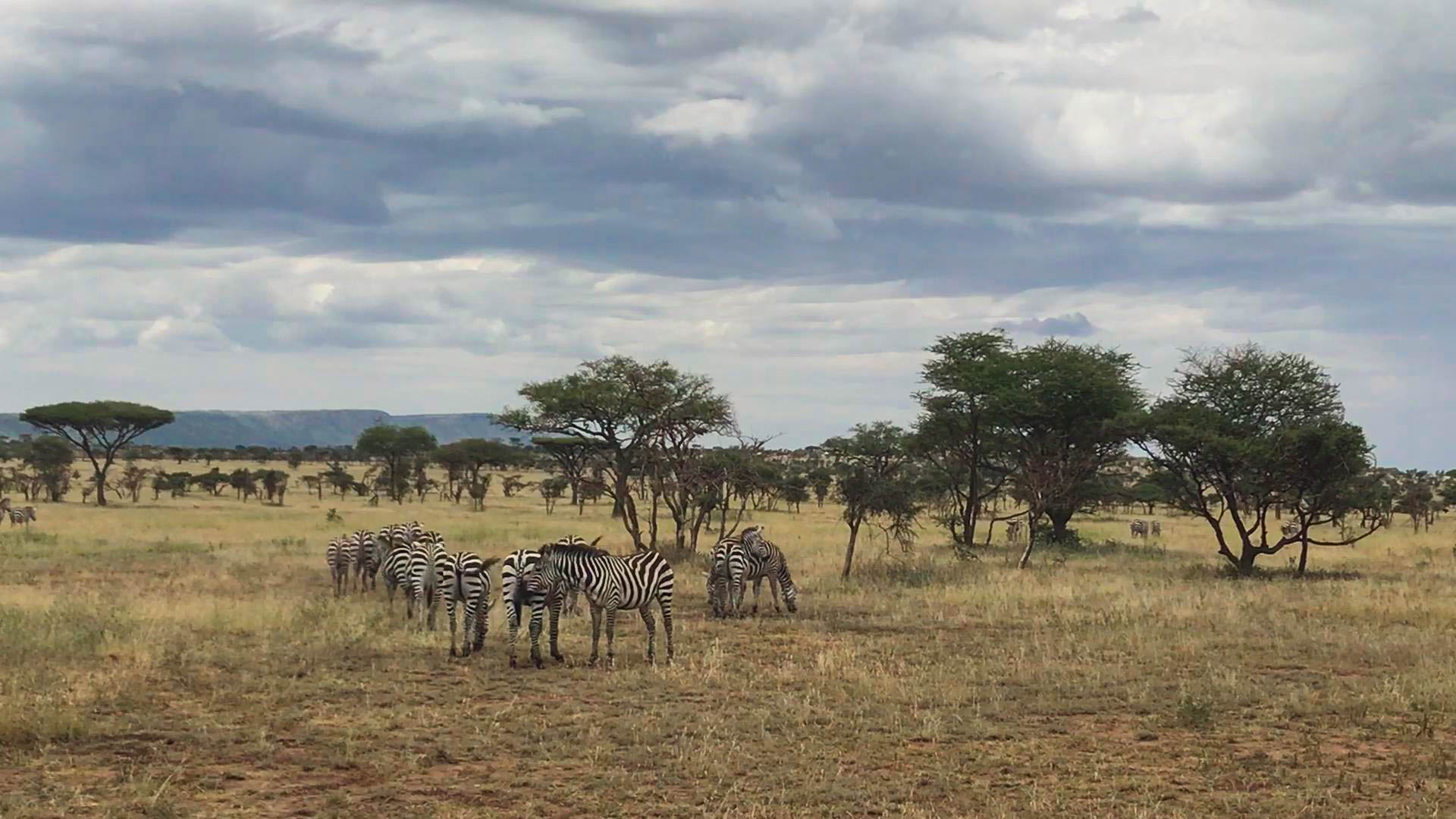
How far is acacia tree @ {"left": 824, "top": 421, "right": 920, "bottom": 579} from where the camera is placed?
92.4 feet

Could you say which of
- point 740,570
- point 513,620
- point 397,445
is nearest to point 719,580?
point 740,570

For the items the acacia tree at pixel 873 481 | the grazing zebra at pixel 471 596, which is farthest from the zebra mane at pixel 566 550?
the acacia tree at pixel 873 481

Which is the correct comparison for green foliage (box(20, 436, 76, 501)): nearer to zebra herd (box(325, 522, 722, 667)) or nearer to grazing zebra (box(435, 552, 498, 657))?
zebra herd (box(325, 522, 722, 667))

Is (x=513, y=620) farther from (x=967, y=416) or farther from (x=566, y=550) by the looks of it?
(x=967, y=416)

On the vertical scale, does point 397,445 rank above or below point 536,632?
above

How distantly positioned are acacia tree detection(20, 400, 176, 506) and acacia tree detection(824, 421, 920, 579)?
4575 centimetres

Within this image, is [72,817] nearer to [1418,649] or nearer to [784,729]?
[784,729]

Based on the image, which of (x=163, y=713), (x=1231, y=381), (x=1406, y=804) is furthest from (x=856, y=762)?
(x=1231, y=381)

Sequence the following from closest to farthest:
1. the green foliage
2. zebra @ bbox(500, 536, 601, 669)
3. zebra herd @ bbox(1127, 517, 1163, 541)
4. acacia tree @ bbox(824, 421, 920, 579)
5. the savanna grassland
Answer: the savanna grassland < zebra @ bbox(500, 536, 601, 669) < acacia tree @ bbox(824, 421, 920, 579) < zebra herd @ bbox(1127, 517, 1163, 541) < the green foliage

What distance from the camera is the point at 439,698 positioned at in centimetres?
1380

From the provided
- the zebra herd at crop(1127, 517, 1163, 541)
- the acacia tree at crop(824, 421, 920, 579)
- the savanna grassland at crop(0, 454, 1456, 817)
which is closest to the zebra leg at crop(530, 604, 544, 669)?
the savanna grassland at crop(0, 454, 1456, 817)

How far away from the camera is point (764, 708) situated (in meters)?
13.2

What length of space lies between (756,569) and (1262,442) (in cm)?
1453

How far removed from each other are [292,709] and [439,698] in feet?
5.24
